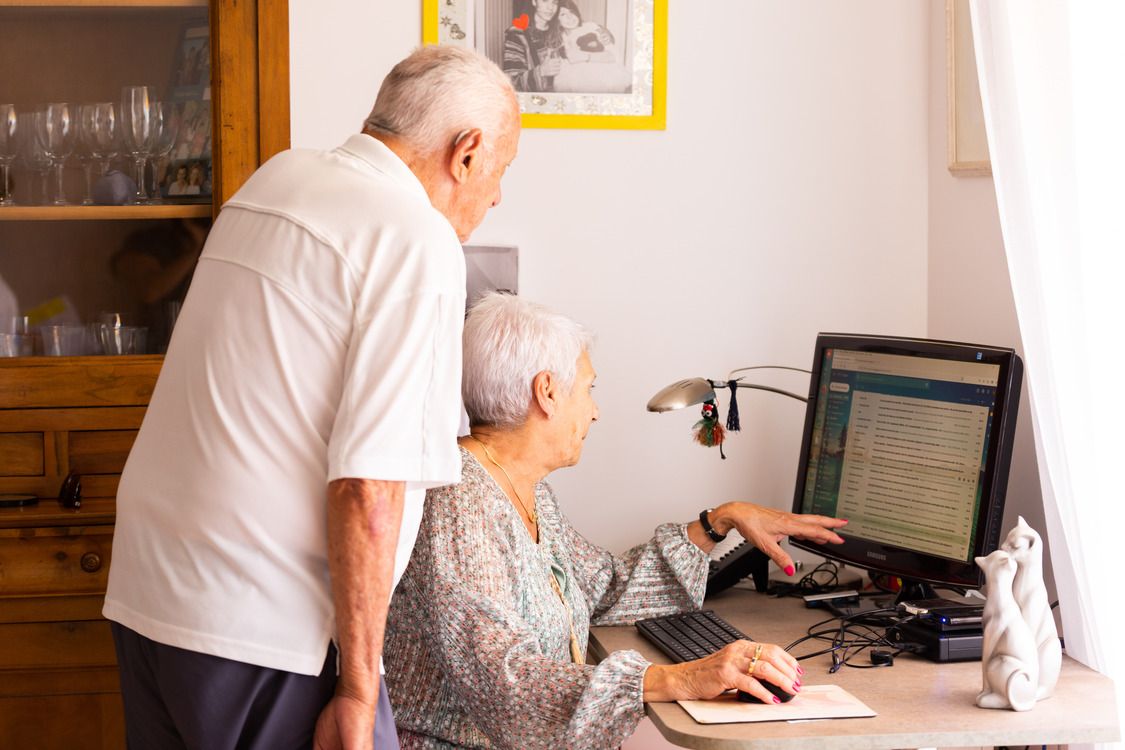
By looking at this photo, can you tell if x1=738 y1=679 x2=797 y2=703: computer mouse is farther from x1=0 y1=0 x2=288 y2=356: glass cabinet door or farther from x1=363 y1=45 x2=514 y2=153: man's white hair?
x1=0 y1=0 x2=288 y2=356: glass cabinet door

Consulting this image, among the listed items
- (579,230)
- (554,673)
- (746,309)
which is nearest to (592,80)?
(579,230)

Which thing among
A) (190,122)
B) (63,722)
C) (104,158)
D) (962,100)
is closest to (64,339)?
(104,158)

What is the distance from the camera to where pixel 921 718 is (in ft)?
4.30

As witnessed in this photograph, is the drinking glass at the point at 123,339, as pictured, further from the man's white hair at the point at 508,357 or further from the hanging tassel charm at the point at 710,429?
the hanging tassel charm at the point at 710,429

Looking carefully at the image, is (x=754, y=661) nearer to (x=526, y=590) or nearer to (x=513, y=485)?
(x=526, y=590)

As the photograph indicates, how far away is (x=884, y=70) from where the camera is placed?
90.5 inches

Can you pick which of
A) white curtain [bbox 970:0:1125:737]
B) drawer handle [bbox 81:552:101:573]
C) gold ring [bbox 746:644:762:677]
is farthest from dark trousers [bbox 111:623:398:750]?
white curtain [bbox 970:0:1125:737]

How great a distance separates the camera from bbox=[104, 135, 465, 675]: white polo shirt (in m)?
1.10

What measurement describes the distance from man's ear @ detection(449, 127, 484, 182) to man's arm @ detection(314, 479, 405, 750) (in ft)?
1.37

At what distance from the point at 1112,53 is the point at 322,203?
1.02 m

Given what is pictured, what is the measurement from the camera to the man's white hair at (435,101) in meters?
1.26

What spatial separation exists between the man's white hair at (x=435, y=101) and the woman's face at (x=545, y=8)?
3.21ft

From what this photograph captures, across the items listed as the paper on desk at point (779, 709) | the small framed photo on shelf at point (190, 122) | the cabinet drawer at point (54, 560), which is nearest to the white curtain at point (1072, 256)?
the paper on desk at point (779, 709)

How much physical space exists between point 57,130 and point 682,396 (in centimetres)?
135
